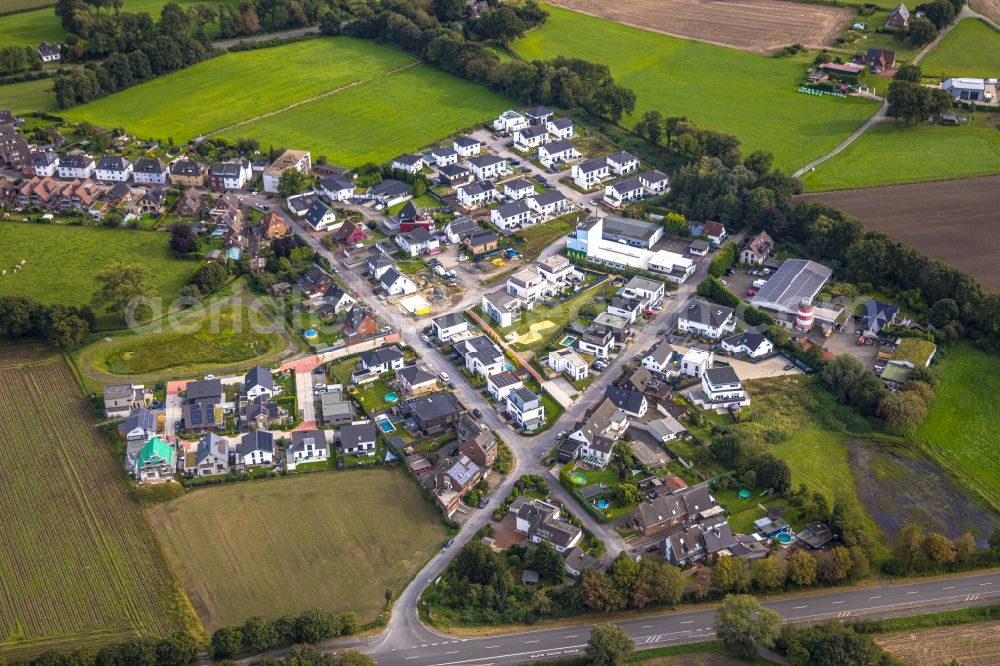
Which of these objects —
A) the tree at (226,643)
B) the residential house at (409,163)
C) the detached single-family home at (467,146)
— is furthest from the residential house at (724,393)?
the detached single-family home at (467,146)

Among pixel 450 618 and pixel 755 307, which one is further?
pixel 755 307

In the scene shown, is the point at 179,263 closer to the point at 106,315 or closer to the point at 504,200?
the point at 106,315

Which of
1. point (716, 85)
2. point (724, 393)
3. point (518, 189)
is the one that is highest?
point (716, 85)

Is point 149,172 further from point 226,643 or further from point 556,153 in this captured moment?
point 226,643

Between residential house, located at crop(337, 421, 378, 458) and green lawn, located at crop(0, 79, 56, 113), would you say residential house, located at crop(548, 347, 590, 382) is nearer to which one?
residential house, located at crop(337, 421, 378, 458)

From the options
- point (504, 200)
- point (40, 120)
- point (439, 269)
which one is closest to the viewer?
point (439, 269)

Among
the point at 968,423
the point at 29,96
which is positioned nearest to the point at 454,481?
the point at 968,423

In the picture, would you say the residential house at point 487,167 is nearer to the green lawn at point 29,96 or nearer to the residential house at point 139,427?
the residential house at point 139,427

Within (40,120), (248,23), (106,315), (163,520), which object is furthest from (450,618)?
(248,23)
